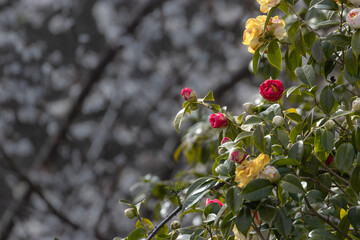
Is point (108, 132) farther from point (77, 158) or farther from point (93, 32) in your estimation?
point (93, 32)

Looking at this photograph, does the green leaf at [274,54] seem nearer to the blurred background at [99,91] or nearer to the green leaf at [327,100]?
the green leaf at [327,100]

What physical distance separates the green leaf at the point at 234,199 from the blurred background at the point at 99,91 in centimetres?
175

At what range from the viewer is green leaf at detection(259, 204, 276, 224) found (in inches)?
27.7

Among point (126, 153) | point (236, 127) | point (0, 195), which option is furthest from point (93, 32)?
point (236, 127)

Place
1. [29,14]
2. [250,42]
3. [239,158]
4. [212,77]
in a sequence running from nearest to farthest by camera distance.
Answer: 1. [239,158]
2. [250,42]
3. [212,77]
4. [29,14]

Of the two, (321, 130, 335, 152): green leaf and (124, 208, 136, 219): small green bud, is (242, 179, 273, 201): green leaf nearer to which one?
(321, 130, 335, 152): green leaf

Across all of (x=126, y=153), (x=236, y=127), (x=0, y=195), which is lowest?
(x=236, y=127)

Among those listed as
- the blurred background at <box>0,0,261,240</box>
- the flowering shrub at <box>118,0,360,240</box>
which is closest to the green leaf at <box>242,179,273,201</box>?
the flowering shrub at <box>118,0,360,240</box>

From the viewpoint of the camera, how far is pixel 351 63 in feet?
2.54

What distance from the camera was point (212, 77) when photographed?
8.32 feet

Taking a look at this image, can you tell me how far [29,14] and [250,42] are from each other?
2.13 metres

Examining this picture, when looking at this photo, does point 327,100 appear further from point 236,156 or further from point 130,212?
point 130,212

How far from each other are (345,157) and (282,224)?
148 millimetres

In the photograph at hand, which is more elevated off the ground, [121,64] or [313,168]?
[121,64]
